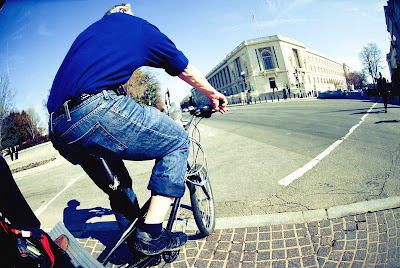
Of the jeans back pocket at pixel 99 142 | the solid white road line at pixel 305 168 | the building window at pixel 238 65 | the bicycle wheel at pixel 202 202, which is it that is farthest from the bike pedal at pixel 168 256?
the building window at pixel 238 65

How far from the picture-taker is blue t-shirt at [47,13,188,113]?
1.28 metres

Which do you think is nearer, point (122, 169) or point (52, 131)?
point (52, 131)

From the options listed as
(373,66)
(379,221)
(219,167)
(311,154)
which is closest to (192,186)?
(379,221)

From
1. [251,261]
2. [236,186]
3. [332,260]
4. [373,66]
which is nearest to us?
[332,260]

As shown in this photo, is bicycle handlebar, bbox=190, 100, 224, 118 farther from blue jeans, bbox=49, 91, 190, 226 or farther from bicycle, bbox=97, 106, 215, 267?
blue jeans, bbox=49, 91, 190, 226

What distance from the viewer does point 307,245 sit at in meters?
1.99

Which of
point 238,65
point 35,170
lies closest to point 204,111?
point 35,170

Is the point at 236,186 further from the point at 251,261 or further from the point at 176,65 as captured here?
the point at 176,65

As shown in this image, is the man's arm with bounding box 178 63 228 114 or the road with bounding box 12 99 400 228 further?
the road with bounding box 12 99 400 228

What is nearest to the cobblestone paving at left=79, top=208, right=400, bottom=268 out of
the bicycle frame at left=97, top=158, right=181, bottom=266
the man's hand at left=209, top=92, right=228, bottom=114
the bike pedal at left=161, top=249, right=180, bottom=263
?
the bike pedal at left=161, top=249, right=180, bottom=263

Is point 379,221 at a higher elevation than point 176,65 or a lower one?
lower

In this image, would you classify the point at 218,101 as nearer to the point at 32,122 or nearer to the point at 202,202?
the point at 202,202

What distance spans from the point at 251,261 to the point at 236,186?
5.86 feet

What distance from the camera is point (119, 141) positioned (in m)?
1.32
